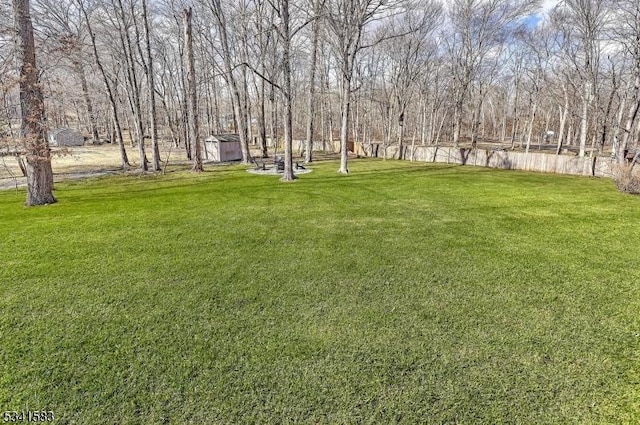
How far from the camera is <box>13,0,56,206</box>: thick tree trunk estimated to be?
7.68 meters

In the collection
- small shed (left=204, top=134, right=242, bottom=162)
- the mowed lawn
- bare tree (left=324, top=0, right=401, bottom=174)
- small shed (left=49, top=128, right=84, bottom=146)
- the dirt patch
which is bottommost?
the mowed lawn

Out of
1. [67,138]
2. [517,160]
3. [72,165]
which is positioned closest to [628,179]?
[517,160]

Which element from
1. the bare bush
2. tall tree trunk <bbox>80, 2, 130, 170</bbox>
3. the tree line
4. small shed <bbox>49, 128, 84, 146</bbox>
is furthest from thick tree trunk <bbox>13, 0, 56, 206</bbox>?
small shed <bbox>49, 128, 84, 146</bbox>

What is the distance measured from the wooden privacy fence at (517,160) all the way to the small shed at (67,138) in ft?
114

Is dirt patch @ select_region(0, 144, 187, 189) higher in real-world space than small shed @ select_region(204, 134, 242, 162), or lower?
lower

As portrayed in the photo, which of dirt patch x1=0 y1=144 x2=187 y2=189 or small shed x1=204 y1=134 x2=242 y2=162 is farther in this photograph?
small shed x1=204 y1=134 x2=242 y2=162

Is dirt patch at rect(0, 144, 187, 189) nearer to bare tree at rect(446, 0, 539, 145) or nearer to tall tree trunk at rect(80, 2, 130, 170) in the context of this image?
tall tree trunk at rect(80, 2, 130, 170)

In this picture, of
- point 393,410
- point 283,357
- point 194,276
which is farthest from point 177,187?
point 393,410

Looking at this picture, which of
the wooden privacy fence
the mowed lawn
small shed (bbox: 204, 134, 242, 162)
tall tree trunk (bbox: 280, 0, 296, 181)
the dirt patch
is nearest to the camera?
the mowed lawn

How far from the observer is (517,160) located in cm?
1783

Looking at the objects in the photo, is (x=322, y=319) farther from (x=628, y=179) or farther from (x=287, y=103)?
(x=628, y=179)

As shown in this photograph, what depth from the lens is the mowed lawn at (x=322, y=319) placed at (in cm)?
253

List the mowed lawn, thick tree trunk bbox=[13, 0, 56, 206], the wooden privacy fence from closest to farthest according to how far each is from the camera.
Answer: the mowed lawn, thick tree trunk bbox=[13, 0, 56, 206], the wooden privacy fence

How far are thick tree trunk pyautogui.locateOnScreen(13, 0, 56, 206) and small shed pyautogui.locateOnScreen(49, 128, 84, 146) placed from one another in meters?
33.9
